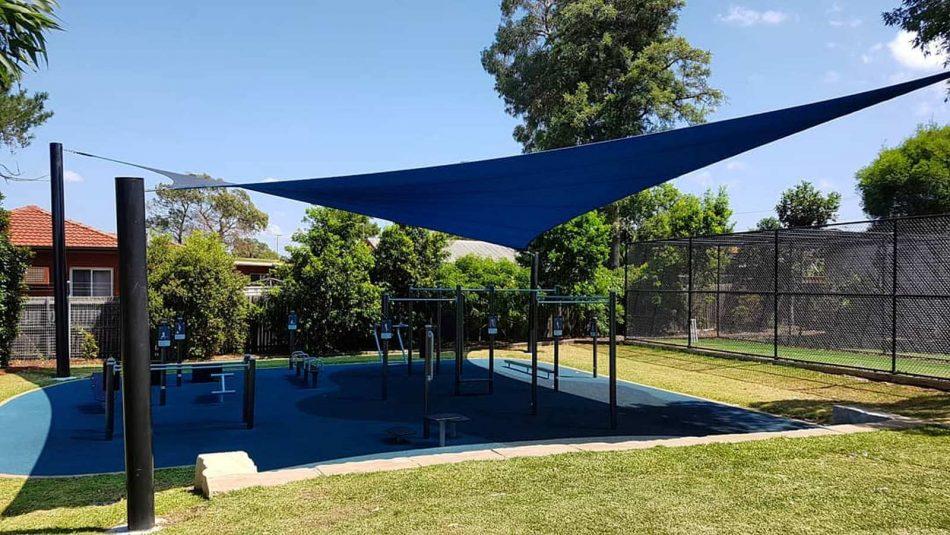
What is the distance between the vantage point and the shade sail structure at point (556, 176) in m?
5.03

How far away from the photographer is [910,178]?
21.0m

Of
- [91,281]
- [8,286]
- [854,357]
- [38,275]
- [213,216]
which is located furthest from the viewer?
[213,216]

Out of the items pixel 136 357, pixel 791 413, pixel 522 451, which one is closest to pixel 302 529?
pixel 136 357

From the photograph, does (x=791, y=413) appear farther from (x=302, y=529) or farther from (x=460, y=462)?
(x=302, y=529)

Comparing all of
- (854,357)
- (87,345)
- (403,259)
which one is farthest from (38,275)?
(854,357)

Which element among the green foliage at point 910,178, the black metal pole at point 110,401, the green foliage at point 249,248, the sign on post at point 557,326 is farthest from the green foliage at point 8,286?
the green foliage at point 249,248

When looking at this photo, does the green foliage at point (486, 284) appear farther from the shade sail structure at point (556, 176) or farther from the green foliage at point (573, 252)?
the shade sail structure at point (556, 176)

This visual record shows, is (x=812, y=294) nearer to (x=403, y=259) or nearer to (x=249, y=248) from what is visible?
(x=403, y=259)

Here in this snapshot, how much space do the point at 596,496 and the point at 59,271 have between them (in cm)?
1012

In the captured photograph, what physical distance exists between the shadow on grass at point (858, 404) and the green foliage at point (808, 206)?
1897cm

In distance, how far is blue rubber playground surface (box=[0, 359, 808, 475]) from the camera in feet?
19.1

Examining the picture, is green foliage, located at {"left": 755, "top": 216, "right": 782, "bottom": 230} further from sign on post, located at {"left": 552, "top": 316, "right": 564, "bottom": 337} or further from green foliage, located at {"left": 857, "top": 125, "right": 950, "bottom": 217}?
sign on post, located at {"left": 552, "top": 316, "right": 564, "bottom": 337}

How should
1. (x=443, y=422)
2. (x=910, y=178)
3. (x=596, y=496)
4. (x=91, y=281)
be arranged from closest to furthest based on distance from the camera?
(x=596, y=496) < (x=443, y=422) < (x=91, y=281) < (x=910, y=178)

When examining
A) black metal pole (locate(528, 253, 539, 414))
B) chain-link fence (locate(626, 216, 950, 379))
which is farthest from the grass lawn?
chain-link fence (locate(626, 216, 950, 379))
